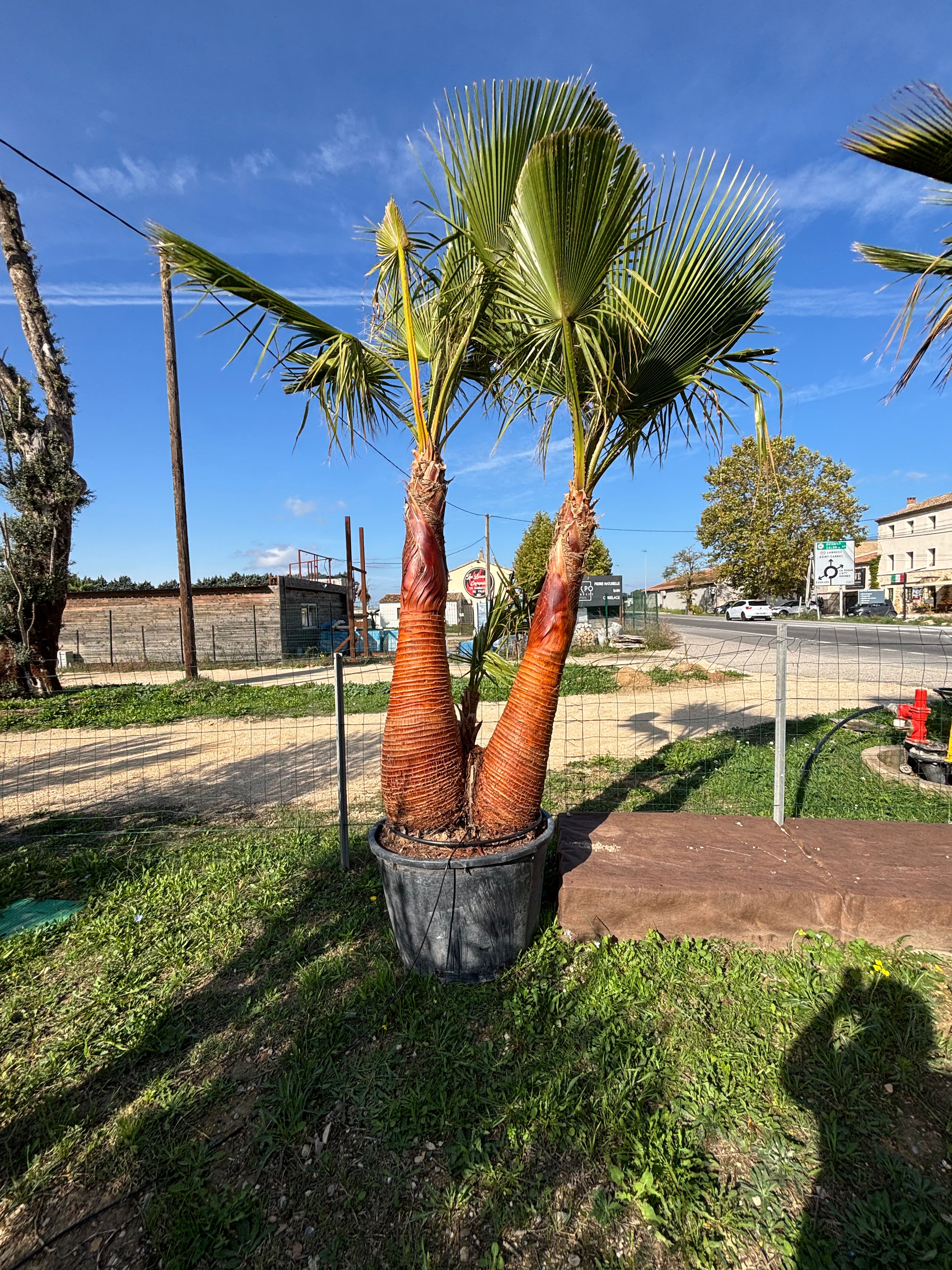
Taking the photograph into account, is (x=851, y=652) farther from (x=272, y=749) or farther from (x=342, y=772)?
(x=342, y=772)

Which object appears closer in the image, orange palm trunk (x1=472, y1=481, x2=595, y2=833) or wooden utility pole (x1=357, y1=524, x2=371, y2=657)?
orange palm trunk (x1=472, y1=481, x2=595, y2=833)

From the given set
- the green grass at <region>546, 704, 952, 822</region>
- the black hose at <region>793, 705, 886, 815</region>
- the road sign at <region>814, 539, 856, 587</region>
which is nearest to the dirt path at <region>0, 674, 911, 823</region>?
the green grass at <region>546, 704, 952, 822</region>

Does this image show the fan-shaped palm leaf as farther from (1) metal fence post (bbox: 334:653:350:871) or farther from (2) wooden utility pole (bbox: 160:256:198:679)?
(2) wooden utility pole (bbox: 160:256:198:679)

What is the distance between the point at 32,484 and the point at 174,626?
10171 millimetres

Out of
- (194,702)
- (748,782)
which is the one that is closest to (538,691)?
(748,782)

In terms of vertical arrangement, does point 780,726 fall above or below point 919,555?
below

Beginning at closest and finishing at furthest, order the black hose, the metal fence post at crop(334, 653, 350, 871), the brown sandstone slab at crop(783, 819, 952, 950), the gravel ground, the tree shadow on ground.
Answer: the tree shadow on ground
the brown sandstone slab at crop(783, 819, 952, 950)
the metal fence post at crop(334, 653, 350, 871)
the black hose
the gravel ground

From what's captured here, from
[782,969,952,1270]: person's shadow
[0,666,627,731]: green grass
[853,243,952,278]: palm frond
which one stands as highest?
[853,243,952,278]: palm frond

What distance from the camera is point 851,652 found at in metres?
16.3

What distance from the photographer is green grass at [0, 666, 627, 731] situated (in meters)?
9.78

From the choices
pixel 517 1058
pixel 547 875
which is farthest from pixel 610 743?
pixel 517 1058

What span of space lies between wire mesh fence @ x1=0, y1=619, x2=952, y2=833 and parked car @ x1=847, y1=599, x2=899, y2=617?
85.4 ft

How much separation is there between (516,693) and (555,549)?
69 centimetres

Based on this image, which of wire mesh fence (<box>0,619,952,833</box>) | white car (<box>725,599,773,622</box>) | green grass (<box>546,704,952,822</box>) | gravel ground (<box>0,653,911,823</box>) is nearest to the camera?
green grass (<box>546,704,952,822</box>)
